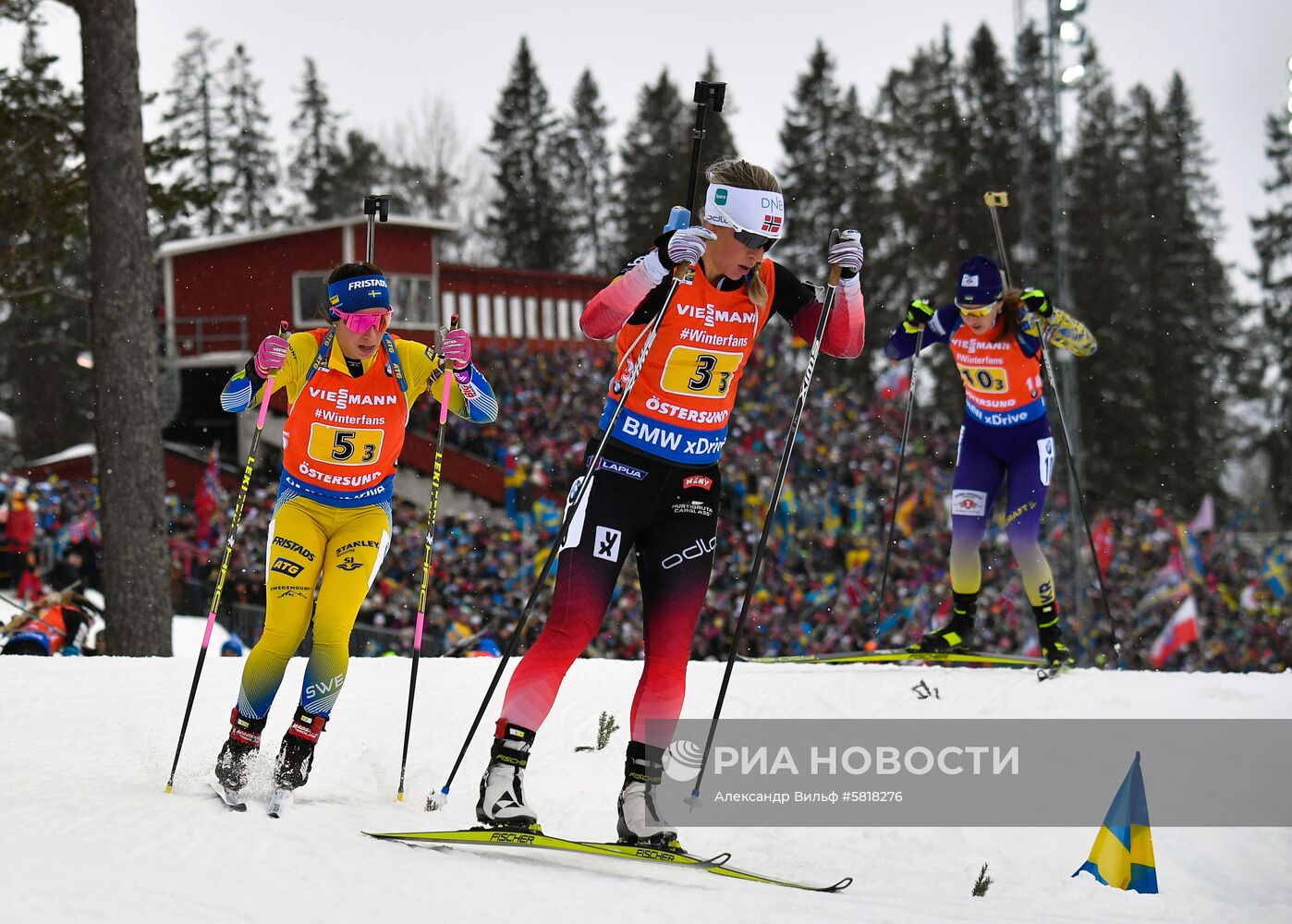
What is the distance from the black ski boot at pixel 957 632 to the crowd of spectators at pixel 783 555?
501cm

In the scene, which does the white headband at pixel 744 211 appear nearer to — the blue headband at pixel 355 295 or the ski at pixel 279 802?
the blue headband at pixel 355 295

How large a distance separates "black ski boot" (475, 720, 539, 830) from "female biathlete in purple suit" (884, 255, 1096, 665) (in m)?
4.36

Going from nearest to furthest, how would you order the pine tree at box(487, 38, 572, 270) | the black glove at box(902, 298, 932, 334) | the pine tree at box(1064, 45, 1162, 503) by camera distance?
the black glove at box(902, 298, 932, 334) → the pine tree at box(1064, 45, 1162, 503) → the pine tree at box(487, 38, 572, 270)

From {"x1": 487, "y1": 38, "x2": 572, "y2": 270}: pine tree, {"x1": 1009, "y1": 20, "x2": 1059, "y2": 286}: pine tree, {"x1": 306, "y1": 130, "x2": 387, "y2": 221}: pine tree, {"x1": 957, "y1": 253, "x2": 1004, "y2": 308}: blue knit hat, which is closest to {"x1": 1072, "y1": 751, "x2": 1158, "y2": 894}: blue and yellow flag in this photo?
{"x1": 957, "y1": 253, "x2": 1004, "y2": 308}: blue knit hat

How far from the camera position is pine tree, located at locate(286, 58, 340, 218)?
51344 millimetres

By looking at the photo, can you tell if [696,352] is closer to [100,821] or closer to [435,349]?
[435,349]

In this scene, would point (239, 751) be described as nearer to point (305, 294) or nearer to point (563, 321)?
point (305, 294)

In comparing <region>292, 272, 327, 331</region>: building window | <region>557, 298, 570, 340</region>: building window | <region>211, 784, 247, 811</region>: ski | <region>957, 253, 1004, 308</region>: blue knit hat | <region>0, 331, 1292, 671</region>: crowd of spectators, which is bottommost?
<region>0, 331, 1292, 671</region>: crowd of spectators

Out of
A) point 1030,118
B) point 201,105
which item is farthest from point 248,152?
point 1030,118

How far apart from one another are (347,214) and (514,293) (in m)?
17.1

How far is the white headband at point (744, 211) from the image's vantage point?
4.14 metres

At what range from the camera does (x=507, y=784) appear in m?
3.99

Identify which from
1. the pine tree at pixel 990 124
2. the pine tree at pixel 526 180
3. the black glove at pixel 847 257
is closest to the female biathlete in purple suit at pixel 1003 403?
the black glove at pixel 847 257

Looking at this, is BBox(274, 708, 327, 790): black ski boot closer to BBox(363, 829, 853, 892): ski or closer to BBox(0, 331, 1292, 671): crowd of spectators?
BBox(363, 829, 853, 892): ski
